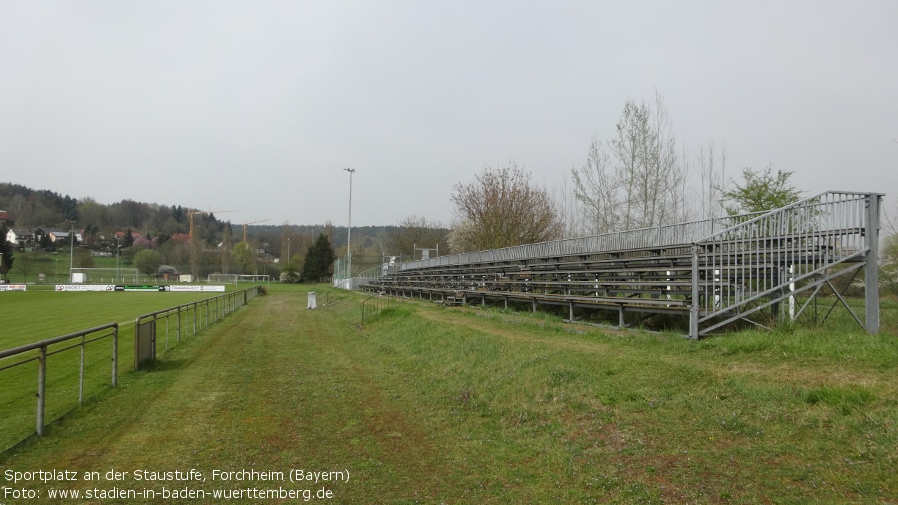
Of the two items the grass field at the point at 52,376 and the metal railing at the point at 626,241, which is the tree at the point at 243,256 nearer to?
the grass field at the point at 52,376

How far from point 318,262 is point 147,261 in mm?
28231

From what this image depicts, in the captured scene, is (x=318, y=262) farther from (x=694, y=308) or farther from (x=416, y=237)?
(x=694, y=308)

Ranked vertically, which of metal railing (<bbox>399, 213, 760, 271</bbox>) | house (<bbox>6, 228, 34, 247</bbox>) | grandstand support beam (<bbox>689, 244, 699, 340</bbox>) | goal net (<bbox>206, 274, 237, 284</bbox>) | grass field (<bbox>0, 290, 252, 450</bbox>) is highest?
house (<bbox>6, 228, 34, 247</bbox>)

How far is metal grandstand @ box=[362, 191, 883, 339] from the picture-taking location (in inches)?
360

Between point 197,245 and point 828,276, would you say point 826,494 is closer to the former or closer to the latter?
point 828,276

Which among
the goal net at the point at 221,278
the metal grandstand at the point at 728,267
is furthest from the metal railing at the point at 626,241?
the goal net at the point at 221,278

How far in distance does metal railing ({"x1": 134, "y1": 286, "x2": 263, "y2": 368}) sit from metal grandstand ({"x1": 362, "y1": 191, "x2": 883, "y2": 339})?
987 centimetres

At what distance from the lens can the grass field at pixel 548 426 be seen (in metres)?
4.65

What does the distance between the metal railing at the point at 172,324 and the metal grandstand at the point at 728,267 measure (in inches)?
388

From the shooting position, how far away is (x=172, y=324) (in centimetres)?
1997

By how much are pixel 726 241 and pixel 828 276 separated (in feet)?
5.34

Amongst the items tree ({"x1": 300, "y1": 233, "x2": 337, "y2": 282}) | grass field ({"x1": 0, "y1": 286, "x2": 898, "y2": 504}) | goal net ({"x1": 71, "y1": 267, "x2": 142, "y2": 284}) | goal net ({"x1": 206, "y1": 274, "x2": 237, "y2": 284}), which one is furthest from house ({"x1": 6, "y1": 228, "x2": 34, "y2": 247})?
grass field ({"x1": 0, "y1": 286, "x2": 898, "y2": 504})

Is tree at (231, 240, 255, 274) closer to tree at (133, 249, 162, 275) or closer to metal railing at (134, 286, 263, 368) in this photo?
tree at (133, 249, 162, 275)

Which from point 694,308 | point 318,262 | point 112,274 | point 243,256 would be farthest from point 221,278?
point 694,308
